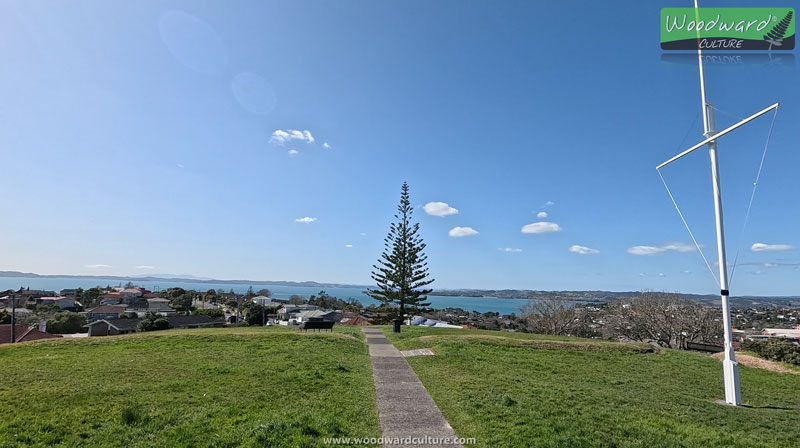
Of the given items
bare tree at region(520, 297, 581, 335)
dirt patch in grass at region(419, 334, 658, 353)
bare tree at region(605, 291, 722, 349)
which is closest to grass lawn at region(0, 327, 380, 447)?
dirt patch in grass at region(419, 334, 658, 353)

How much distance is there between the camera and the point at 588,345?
1271 cm

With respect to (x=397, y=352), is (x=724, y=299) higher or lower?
higher

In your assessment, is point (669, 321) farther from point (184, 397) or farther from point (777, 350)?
point (184, 397)

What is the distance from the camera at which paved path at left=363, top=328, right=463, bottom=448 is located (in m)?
4.62

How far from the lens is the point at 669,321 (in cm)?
2606

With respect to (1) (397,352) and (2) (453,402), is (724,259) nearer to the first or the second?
(2) (453,402)

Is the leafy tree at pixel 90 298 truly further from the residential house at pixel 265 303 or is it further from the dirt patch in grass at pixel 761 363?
the dirt patch in grass at pixel 761 363

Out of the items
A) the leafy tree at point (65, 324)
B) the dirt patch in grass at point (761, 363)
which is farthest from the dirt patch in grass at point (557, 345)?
the leafy tree at point (65, 324)

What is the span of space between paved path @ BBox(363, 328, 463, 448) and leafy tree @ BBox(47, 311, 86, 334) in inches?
1819

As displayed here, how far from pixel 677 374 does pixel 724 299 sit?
11.1 ft

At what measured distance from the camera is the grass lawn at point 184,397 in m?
4.34

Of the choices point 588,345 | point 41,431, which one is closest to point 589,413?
point 41,431

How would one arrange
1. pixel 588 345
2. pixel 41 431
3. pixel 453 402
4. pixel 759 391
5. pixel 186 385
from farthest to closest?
1. pixel 588 345
2. pixel 759 391
3. pixel 186 385
4. pixel 453 402
5. pixel 41 431

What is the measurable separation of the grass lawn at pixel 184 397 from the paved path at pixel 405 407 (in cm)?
20
